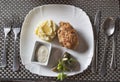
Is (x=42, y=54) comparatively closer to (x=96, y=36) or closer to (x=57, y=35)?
(x=57, y=35)

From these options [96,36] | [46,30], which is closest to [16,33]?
[46,30]

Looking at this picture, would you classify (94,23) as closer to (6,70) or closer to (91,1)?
(91,1)

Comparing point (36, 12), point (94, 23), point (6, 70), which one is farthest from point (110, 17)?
point (6, 70)

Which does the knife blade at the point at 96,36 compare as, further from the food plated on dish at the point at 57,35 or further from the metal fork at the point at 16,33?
the metal fork at the point at 16,33

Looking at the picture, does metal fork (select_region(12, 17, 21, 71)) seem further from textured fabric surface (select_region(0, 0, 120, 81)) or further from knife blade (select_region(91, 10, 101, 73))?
knife blade (select_region(91, 10, 101, 73))

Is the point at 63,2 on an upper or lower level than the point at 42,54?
upper

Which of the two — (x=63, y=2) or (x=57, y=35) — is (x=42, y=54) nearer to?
(x=57, y=35)
